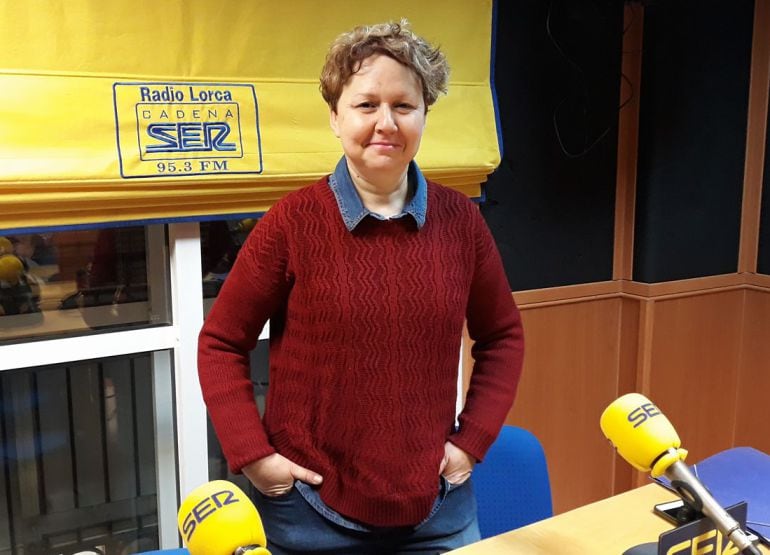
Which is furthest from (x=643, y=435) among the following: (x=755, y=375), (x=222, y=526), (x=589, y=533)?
(x=755, y=375)

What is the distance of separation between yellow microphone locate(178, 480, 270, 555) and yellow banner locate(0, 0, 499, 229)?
1.02 m

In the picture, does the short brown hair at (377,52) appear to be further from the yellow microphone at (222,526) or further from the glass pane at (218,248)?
the glass pane at (218,248)

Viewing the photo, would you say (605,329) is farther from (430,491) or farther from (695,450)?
(430,491)

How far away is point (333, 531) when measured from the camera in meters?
1.26

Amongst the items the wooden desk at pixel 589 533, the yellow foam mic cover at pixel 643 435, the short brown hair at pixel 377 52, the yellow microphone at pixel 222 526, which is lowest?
the wooden desk at pixel 589 533

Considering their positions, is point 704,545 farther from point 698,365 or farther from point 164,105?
point 698,365

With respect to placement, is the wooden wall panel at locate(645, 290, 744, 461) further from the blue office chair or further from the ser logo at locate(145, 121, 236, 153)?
the ser logo at locate(145, 121, 236, 153)

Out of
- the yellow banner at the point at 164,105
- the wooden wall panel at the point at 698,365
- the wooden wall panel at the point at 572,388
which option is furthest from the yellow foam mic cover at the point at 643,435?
the wooden wall panel at the point at 698,365

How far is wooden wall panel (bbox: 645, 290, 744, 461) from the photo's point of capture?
2750 mm

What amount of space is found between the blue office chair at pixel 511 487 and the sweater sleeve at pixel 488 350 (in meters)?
0.26

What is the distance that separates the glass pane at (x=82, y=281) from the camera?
1.85 meters

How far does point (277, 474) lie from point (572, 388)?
66.2 inches

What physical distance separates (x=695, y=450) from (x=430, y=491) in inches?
79.9

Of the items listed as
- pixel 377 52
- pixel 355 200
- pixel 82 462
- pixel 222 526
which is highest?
pixel 377 52
